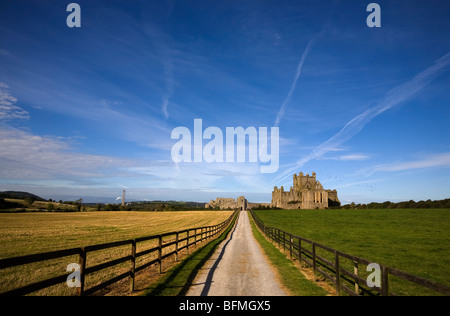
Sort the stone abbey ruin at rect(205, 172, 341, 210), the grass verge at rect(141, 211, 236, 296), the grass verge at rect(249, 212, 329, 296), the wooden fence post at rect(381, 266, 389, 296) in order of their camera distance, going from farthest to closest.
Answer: the stone abbey ruin at rect(205, 172, 341, 210), the grass verge at rect(249, 212, 329, 296), the grass verge at rect(141, 211, 236, 296), the wooden fence post at rect(381, 266, 389, 296)

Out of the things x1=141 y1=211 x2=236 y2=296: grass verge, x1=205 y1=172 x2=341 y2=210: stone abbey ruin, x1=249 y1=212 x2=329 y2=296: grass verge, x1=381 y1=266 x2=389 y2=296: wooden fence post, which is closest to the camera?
x1=381 y1=266 x2=389 y2=296: wooden fence post

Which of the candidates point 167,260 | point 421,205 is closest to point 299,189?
point 421,205

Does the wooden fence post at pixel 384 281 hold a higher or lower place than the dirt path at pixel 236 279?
higher

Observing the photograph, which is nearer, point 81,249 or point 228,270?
point 81,249


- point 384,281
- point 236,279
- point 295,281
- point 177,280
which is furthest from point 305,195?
point 384,281

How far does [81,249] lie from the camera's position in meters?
5.83

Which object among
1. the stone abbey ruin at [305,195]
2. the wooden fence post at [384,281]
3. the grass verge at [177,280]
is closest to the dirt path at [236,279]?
the grass verge at [177,280]

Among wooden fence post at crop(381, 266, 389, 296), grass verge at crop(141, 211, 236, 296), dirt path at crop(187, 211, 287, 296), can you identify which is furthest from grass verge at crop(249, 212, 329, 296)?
grass verge at crop(141, 211, 236, 296)

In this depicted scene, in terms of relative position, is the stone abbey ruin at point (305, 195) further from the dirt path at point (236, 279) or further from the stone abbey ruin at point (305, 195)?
the dirt path at point (236, 279)

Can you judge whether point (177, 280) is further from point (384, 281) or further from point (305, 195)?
point (305, 195)

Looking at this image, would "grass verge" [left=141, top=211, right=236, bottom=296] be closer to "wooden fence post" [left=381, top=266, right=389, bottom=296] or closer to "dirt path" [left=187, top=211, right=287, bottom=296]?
"dirt path" [left=187, top=211, right=287, bottom=296]
